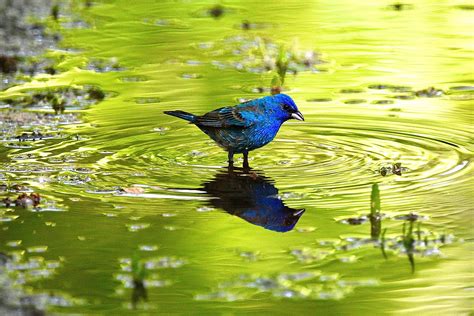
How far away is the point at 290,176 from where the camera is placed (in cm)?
743

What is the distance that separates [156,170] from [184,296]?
8.16 ft

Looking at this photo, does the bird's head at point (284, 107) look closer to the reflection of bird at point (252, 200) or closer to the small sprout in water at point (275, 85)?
the reflection of bird at point (252, 200)

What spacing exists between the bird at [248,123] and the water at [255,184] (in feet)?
0.56

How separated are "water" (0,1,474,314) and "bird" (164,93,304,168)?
0.17m

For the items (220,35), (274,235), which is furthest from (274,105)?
(220,35)

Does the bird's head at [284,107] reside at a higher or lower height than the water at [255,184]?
higher

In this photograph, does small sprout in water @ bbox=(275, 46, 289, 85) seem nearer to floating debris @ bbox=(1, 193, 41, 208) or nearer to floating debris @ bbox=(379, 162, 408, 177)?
floating debris @ bbox=(379, 162, 408, 177)

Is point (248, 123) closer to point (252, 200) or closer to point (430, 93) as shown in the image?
point (252, 200)

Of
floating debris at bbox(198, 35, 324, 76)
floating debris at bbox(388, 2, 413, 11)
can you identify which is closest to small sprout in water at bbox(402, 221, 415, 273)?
floating debris at bbox(198, 35, 324, 76)

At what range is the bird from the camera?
793 centimetres

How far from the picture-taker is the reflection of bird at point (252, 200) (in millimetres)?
6434

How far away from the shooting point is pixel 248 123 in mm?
7957

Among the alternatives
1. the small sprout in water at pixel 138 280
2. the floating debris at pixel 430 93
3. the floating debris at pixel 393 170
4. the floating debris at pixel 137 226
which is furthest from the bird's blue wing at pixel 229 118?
the small sprout in water at pixel 138 280

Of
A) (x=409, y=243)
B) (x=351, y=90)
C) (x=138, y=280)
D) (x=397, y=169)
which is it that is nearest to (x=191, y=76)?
(x=351, y=90)
